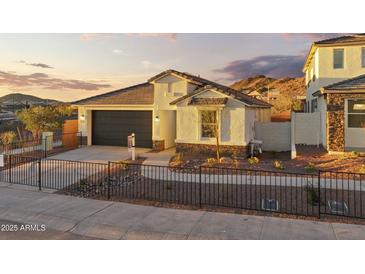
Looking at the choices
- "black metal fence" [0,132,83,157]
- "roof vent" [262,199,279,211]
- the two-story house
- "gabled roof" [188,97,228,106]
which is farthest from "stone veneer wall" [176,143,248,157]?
"black metal fence" [0,132,83,157]

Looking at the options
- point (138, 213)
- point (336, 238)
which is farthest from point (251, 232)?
point (138, 213)

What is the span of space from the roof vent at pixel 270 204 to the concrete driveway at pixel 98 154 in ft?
28.7

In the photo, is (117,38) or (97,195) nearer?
(97,195)

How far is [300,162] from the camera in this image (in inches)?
533

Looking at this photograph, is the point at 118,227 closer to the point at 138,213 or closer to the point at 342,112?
the point at 138,213

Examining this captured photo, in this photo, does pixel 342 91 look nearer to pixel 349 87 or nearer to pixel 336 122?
pixel 349 87

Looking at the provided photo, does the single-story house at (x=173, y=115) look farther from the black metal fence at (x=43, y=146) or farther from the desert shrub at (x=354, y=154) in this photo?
the desert shrub at (x=354, y=154)

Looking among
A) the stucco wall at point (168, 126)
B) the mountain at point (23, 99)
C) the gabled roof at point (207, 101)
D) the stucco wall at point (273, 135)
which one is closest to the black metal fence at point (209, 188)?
the gabled roof at point (207, 101)

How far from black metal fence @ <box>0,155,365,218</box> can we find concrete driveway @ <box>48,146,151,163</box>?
84.2 inches

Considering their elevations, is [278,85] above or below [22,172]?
above

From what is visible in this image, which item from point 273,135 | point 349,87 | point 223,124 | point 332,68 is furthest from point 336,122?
Answer: point 223,124

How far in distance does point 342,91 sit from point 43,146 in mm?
16768
